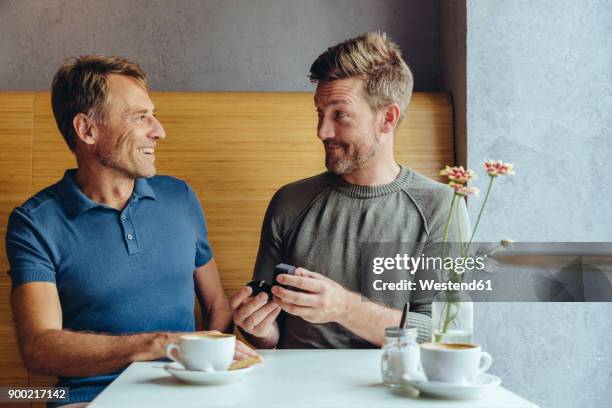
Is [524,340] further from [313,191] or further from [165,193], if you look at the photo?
[165,193]

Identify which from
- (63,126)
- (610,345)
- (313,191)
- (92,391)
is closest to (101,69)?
(63,126)

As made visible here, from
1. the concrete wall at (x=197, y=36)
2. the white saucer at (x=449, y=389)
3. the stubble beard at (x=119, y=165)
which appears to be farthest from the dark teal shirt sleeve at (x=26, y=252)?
the white saucer at (x=449, y=389)

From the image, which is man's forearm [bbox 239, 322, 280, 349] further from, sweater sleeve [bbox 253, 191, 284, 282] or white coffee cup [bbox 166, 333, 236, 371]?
white coffee cup [bbox 166, 333, 236, 371]

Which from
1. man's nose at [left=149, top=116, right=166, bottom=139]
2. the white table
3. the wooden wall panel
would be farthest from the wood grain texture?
the white table

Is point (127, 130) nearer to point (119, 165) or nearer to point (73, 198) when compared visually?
point (119, 165)

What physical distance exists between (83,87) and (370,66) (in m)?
0.80

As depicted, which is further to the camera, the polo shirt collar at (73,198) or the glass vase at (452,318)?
the polo shirt collar at (73,198)

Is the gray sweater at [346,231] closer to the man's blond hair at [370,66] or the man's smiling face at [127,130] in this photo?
the man's blond hair at [370,66]

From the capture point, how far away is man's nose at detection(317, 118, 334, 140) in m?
2.07

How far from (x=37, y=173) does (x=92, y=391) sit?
35.2 inches

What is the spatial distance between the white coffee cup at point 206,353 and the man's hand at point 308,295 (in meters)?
0.26

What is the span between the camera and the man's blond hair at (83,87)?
209 centimetres

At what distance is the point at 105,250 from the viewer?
188 cm

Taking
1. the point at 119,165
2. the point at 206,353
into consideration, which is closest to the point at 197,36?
the point at 119,165
